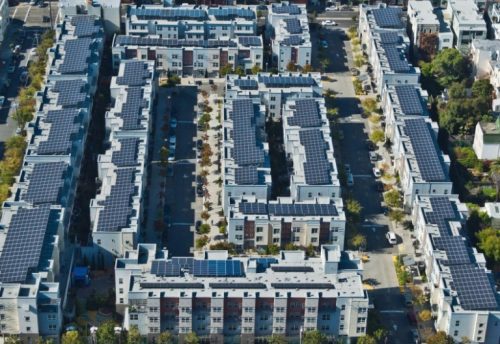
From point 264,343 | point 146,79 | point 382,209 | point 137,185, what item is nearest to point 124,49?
point 146,79

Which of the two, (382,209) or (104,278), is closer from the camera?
(104,278)

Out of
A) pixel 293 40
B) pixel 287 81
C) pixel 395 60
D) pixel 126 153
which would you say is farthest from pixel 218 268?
pixel 293 40

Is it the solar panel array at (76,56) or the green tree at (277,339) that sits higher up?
the solar panel array at (76,56)

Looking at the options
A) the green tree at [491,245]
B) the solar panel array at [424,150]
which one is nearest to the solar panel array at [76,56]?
the solar panel array at [424,150]

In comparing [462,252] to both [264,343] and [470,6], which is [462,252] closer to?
[264,343]

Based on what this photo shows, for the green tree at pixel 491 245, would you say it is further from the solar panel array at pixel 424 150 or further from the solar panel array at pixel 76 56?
the solar panel array at pixel 76 56

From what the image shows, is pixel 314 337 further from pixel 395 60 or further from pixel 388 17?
pixel 388 17
